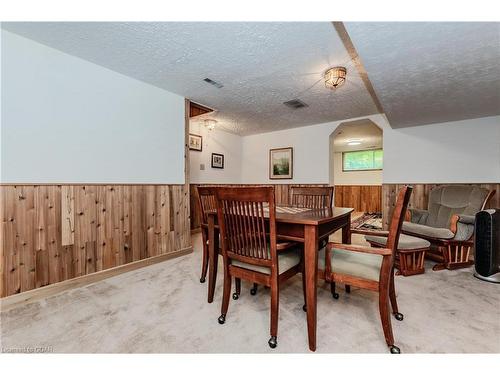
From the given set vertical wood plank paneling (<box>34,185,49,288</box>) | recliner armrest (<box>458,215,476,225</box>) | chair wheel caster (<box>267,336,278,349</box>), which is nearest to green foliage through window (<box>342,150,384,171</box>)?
recliner armrest (<box>458,215,476,225</box>)

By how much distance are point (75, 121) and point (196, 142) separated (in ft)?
7.94

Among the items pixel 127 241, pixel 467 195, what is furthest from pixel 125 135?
pixel 467 195

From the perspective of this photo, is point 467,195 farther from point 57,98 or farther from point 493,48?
point 57,98

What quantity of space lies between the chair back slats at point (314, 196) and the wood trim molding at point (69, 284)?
6.33 ft

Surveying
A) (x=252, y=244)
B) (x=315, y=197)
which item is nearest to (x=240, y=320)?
(x=252, y=244)

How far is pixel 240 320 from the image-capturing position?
5.31ft

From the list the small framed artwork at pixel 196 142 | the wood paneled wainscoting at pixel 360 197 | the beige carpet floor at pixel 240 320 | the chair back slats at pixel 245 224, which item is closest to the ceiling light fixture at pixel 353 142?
the wood paneled wainscoting at pixel 360 197

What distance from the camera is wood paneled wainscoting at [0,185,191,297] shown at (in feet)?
6.18

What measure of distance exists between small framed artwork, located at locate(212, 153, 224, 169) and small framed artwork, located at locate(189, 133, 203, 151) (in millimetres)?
449

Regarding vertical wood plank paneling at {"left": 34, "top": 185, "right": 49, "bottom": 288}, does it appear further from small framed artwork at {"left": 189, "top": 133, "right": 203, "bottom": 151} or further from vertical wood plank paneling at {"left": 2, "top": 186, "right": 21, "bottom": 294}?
small framed artwork at {"left": 189, "top": 133, "right": 203, "bottom": 151}

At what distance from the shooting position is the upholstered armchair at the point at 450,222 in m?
2.60

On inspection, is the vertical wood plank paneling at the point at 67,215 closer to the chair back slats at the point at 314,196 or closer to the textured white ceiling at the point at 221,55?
the textured white ceiling at the point at 221,55
